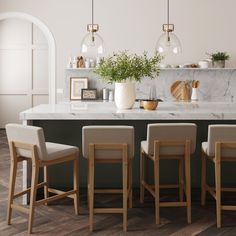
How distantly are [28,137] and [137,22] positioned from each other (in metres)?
4.36

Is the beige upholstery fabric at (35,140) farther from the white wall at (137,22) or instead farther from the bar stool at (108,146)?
the white wall at (137,22)

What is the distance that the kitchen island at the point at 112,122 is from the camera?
12.3 ft

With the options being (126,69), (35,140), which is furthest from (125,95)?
(35,140)

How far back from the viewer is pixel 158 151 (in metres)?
3.40

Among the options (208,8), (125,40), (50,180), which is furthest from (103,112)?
(208,8)

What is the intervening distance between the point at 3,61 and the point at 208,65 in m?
4.73

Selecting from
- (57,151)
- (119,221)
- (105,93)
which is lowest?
(119,221)

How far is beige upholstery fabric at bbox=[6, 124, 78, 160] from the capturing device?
3.25 meters

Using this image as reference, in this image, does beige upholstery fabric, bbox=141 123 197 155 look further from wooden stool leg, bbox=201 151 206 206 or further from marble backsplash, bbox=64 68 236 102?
marble backsplash, bbox=64 68 236 102

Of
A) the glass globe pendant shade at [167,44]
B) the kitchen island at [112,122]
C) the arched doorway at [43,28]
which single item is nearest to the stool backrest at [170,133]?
the kitchen island at [112,122]

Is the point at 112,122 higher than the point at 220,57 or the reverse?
the reverse

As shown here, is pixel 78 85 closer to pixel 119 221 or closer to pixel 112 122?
pixel 112 122

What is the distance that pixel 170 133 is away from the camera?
3416 millimetres

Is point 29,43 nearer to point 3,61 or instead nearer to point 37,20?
point 3,61
